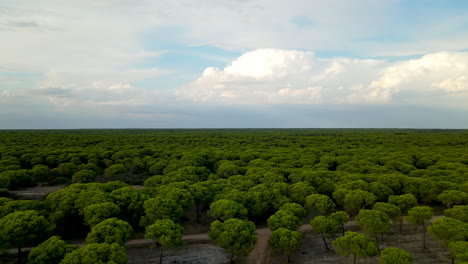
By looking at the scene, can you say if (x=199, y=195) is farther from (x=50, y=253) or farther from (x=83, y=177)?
(x=83, y=177)

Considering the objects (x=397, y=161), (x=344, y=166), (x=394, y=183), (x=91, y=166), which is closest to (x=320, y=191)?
(x=394, y=183)

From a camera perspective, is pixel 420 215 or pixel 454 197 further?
pixel 454 197

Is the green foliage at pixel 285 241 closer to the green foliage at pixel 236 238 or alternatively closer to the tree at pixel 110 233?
the green foliage at pixel 236 238

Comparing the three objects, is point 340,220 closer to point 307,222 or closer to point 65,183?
point 307,222

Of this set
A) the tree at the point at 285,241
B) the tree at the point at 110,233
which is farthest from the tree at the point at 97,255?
the tree at the point at 285,241

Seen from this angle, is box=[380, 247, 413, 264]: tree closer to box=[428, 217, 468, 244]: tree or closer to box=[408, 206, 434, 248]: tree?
box=[428, 217, 468, 244]: tree

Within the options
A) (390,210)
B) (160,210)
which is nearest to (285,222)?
(390,210)
